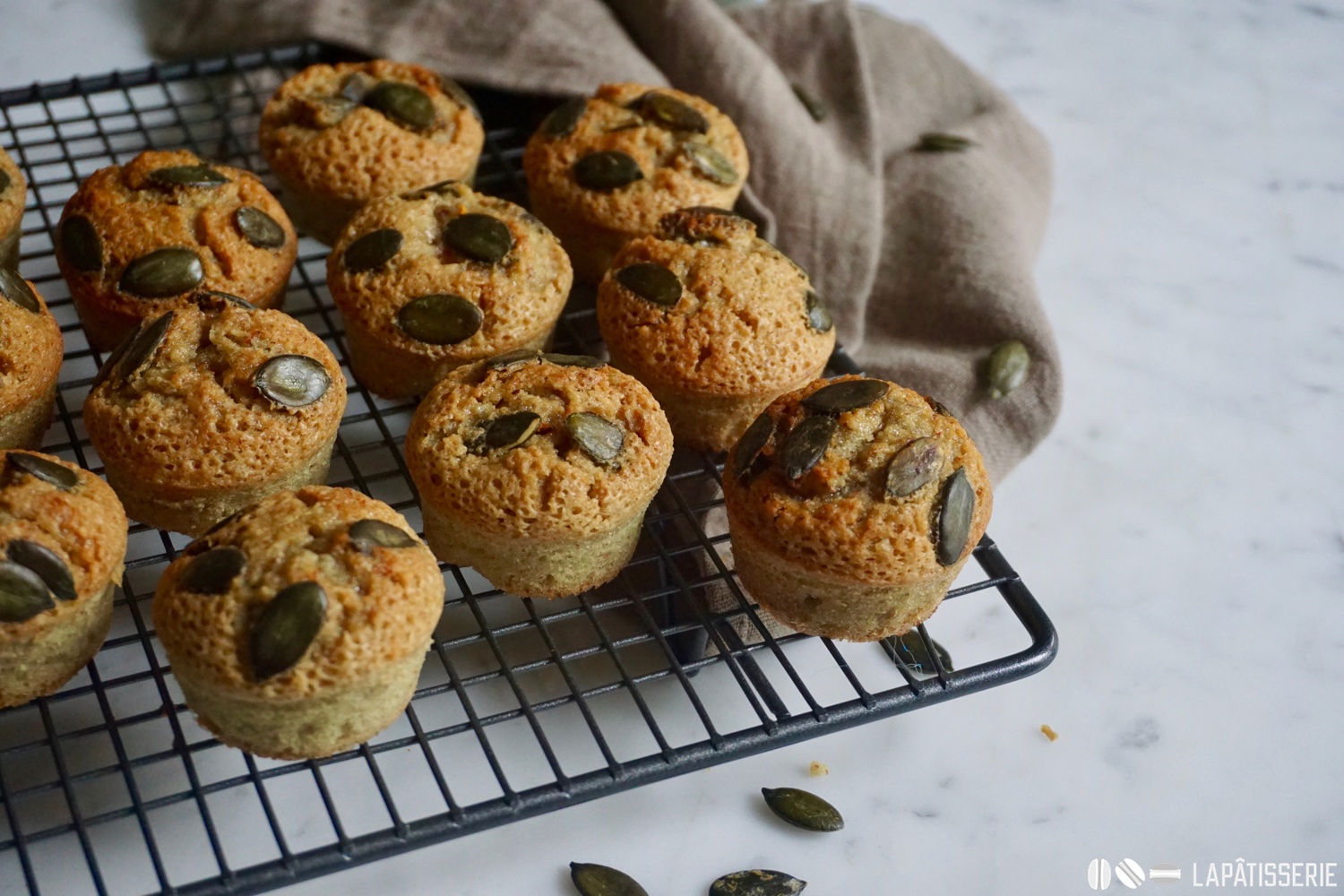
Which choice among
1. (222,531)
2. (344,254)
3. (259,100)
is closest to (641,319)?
(344,254)

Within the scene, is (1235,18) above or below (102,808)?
above

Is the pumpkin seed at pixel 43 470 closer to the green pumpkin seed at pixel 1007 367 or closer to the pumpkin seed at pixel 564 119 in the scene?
the pumpkin seed at pixel 564 119

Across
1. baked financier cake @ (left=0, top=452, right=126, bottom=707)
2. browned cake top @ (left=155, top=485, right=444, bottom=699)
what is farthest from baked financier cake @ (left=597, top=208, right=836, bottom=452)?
baked financier cake @ (left=0, top=452, right=126, bottom=707)

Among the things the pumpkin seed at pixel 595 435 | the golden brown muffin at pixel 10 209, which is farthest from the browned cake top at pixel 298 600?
the golden brown muffin at pixel 10 209

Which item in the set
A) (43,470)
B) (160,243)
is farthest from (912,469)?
(160,243)

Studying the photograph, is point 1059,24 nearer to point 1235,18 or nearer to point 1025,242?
point 1235,18

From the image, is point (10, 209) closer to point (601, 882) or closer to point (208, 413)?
point (208, 413)
